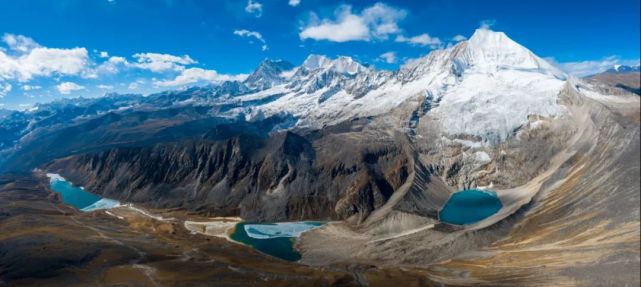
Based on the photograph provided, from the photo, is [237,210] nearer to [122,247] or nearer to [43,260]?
[122,247]

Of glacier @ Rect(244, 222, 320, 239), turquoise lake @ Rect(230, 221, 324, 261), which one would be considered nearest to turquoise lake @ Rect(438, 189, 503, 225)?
turquoise lake @ Rect(230, 221, 324, 261)

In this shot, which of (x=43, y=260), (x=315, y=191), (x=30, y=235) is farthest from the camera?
(x=315, y=191)

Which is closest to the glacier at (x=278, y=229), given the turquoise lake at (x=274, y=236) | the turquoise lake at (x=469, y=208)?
the turquoise lake at (x=274, y=236)

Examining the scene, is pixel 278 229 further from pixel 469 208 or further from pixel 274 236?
pixel 469 208

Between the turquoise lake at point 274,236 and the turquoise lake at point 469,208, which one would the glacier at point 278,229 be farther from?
the turquoise lake at point 469,208

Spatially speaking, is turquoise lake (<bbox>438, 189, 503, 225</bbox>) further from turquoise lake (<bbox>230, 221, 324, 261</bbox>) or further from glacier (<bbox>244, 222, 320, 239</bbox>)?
glacier (<bbox>244, 222, 320, 239</bbox>)

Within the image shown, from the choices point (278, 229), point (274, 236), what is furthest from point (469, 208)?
point (274, 236)

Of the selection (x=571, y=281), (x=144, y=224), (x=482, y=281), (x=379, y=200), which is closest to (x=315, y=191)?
(x=379, y=200)
